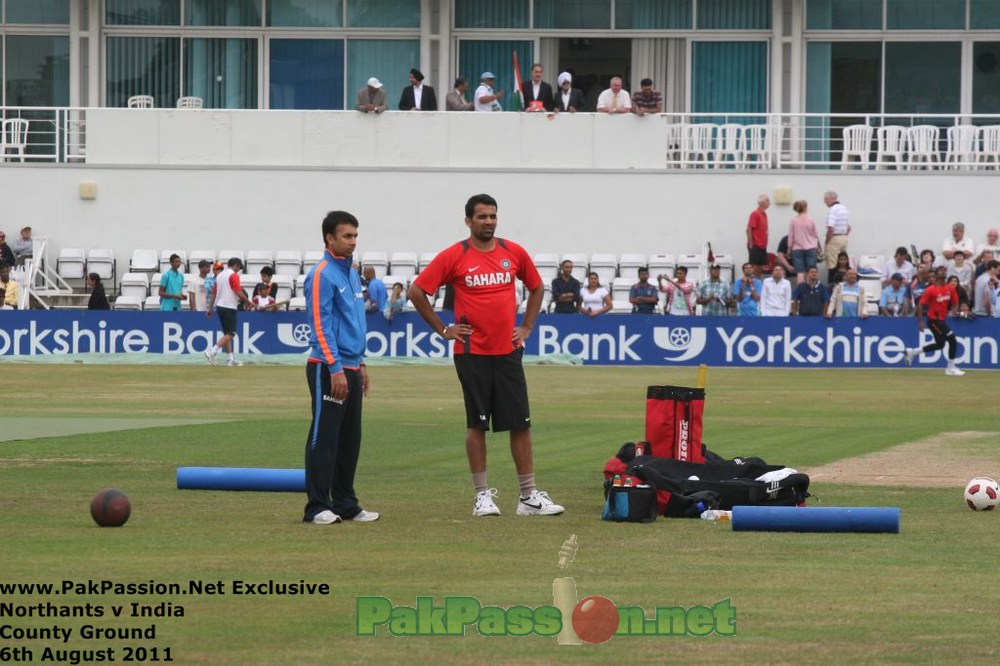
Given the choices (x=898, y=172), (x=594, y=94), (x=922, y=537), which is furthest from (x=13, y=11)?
(x=922, y=537)

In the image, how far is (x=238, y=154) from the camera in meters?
39.4

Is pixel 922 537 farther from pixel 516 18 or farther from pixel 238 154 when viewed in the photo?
pixel 516 18

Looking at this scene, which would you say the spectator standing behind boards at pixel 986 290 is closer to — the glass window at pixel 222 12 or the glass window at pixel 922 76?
the glass window at pixel 922 76

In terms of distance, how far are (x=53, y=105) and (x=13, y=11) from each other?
8.78 ft

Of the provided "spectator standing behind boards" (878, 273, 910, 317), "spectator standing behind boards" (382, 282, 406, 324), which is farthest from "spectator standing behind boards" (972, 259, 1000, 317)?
"spectator standing behind boards" (382, 282, 406, 324)

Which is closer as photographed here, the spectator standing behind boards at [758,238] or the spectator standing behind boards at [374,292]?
the spectator standing behind boards at [374,292]

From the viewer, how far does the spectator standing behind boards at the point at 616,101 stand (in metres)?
38.6

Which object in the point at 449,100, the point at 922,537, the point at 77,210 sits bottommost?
the point at 922,537

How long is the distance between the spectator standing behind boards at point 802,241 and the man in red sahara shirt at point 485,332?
84.6 feet

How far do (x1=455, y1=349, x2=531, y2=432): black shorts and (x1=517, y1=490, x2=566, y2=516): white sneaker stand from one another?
0.49m

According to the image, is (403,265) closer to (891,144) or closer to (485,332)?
(891,144)

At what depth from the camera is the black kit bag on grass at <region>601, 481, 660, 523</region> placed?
1095 centimetres

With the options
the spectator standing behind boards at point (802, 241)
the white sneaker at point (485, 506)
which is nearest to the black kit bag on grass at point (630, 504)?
the white sneaker at point (485, 506)

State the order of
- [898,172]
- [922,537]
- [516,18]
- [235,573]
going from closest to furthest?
[235,573]
[922,537]
[898,172]
[516,18]
